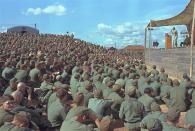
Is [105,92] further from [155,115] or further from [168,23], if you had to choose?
[168,23]

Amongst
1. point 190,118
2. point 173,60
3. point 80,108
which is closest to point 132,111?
point 190,118

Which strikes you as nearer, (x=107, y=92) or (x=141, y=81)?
(x=107, y=92)

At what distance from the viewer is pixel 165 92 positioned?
1952cm

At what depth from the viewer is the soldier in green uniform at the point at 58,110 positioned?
43.2 feet

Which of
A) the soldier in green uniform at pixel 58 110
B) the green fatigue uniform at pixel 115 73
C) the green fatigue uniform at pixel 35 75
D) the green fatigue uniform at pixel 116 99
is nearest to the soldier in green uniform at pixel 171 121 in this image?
the soldier in green uniform at pixel 58 110

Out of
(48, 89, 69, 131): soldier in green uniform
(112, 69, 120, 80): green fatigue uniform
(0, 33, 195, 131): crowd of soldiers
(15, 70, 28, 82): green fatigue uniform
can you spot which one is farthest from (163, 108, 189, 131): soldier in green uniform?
(112, 69, 120, 80): green fatigue uniform

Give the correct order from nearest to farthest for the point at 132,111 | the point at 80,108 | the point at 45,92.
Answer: the point at 80,108
the point at 132,111
the point at 45,92

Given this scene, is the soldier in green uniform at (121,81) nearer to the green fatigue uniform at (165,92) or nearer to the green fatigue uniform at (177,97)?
the green fatigue uniform at (165,92)

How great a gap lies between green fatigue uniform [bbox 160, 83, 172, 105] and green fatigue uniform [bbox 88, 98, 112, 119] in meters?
4.88

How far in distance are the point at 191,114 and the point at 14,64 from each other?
13.5 metres

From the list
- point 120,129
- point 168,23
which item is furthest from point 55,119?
point 168,23

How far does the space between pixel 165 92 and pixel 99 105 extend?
18.0 feet

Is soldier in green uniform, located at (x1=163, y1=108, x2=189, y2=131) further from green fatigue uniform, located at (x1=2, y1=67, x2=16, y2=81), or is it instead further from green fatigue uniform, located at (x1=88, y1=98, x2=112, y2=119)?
green fatigue uniform, located at (x1=2, y1=67, x2=16, y2=81)

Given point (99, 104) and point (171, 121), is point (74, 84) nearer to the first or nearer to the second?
point (99, 104)
